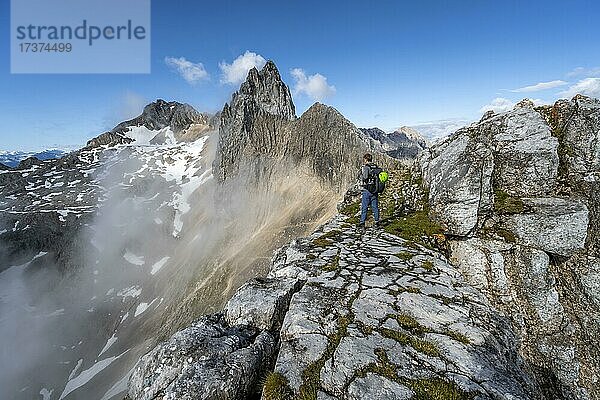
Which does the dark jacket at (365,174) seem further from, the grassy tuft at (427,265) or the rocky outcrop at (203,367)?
the rocky outcrop at (203,367)

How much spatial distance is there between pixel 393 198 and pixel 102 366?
94728 millimetres

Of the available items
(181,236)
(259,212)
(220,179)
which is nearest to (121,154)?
(181,236)

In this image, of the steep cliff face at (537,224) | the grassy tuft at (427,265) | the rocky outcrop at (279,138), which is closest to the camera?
the steep cliff face at (537,224)

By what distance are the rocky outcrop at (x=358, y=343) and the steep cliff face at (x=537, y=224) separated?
A: 8.29ft

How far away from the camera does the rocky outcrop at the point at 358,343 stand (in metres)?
5.87

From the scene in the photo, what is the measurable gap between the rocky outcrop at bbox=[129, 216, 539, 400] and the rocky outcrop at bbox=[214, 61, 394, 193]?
56.9 m

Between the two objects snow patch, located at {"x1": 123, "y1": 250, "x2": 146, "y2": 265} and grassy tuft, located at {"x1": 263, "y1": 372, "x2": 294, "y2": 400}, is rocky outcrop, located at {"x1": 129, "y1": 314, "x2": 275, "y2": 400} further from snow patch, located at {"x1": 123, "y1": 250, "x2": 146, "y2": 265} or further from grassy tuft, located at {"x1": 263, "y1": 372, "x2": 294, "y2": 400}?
snow patch, located at {"x1": 123, "y1": 250, "x2": 146, "y2": 265}

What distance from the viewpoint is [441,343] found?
692 centimetres

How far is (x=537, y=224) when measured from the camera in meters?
11.8

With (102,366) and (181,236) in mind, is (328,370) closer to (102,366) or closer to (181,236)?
(102,366)

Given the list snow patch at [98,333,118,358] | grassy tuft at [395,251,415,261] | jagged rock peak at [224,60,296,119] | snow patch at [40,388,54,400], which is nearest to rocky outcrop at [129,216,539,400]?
grassy tuft at [395,251,415,261]

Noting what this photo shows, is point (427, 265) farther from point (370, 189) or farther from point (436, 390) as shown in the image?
point (436, 390)

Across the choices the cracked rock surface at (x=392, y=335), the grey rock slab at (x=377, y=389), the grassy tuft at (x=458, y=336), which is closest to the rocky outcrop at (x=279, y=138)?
the cracked rock surface at (x=392, y=335)

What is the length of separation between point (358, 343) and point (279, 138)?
97680 millimetres
